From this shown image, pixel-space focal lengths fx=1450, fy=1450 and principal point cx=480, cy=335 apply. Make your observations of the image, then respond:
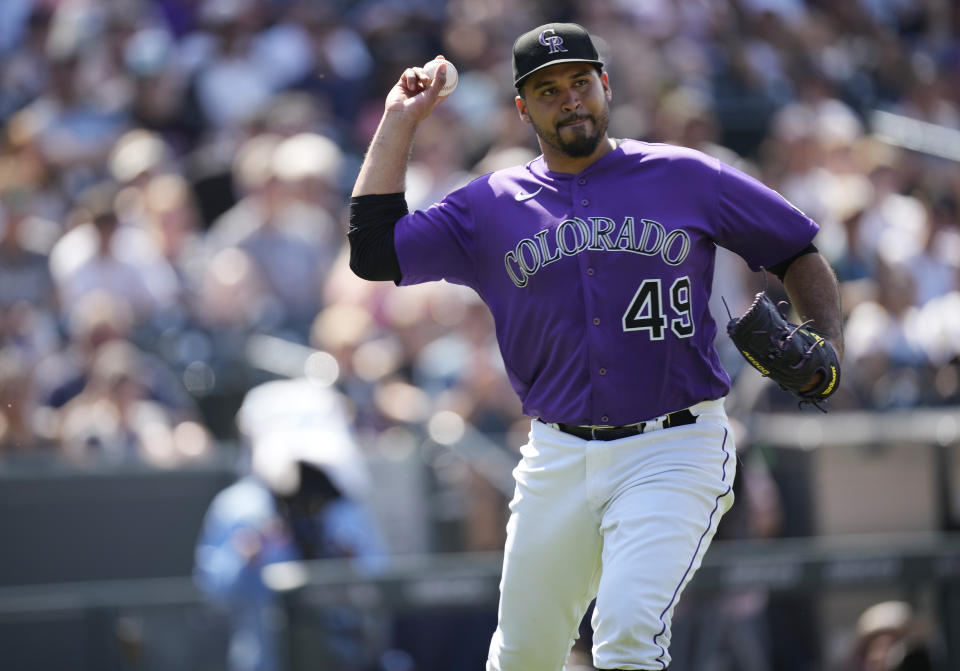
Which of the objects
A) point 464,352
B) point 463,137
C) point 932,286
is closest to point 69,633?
point 464,352

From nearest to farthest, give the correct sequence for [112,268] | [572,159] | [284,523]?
1. [572,159]
2. [284,523]
3. [112,268]

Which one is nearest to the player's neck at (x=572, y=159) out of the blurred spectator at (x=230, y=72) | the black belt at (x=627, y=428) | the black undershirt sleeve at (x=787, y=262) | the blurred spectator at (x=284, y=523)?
the black undershirt sleeve at (x=787, y=262)

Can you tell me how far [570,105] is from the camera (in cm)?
423

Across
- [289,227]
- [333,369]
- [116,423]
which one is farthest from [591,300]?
[289,227]

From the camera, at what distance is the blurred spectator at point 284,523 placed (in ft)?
23.0

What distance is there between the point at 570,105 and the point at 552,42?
189 mm

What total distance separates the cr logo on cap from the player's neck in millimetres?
302

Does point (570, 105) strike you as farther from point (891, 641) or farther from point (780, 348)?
point (891, 641)

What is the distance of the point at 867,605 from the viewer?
765 cm

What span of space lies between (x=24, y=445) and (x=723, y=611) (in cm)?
399

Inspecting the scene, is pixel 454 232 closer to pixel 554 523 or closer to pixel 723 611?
pixel 554 523

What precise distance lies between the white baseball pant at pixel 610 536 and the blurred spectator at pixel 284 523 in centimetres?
279

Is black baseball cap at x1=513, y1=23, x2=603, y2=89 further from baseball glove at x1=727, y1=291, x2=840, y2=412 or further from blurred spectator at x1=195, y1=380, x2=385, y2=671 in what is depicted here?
blurred spectator at x1=195, y1=380, x2=385, y2=671

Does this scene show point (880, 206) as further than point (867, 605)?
Yes
